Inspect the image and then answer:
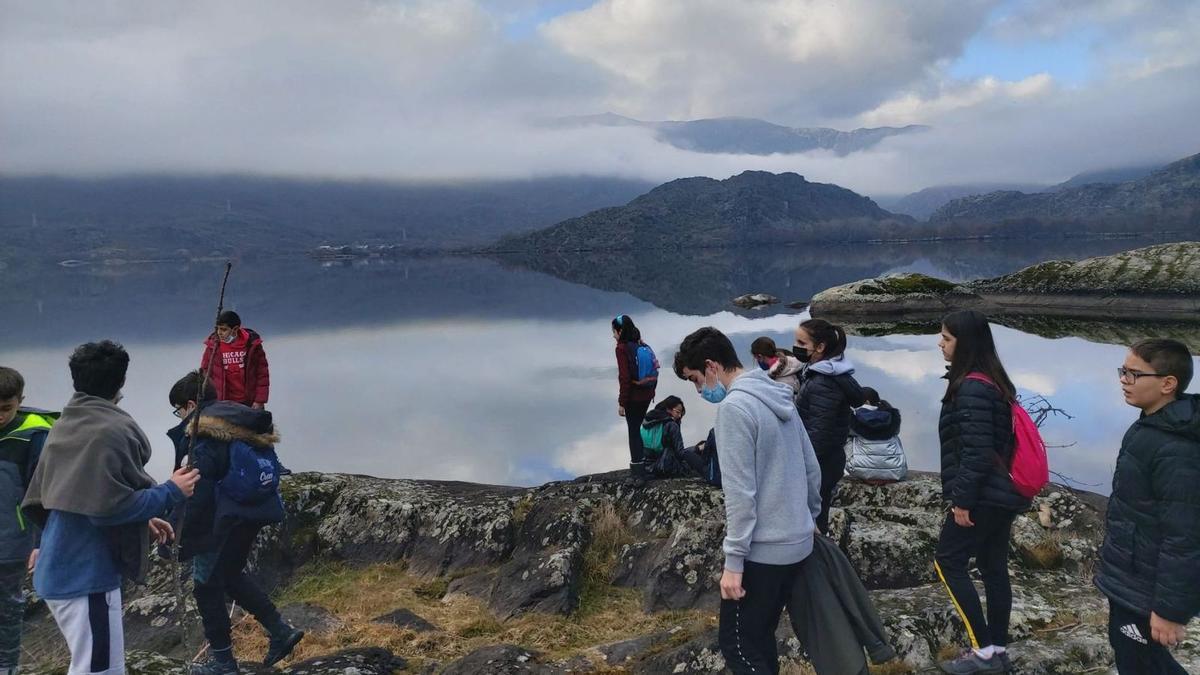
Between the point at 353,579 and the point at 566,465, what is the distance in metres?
10.1

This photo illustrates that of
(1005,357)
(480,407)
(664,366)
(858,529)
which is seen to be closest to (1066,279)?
(1005,357)

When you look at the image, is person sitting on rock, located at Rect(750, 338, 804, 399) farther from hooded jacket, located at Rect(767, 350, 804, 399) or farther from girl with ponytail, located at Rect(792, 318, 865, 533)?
girl with ponytail, located at Rect(792, 318, 865, 533)

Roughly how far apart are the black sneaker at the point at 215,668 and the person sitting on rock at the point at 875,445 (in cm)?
683

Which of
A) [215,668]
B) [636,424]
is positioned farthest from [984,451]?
[215,668]

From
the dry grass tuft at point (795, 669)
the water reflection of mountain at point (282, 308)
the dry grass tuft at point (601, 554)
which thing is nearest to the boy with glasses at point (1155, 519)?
the dry grass tuft at point (795, 669)

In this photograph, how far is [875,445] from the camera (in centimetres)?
873

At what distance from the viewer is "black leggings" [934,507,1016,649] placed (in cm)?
485

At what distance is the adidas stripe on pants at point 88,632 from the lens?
419 centimetres

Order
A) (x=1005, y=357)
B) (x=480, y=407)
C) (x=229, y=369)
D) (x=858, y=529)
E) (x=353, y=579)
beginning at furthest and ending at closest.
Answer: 1. (x=1005, y=357)
2. (x=480, y=407)
3. (x=229, y=369)
4. (x=353, y=579)
5. (x=858, y=529)

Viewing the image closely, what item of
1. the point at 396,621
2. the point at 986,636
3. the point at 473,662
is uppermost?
the point at 986,636

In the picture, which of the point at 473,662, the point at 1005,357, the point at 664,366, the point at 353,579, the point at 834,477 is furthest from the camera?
the point at 664,366

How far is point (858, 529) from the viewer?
7582mm

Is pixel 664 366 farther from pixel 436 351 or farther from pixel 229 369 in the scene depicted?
pixel 229 369

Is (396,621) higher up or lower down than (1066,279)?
lower down
